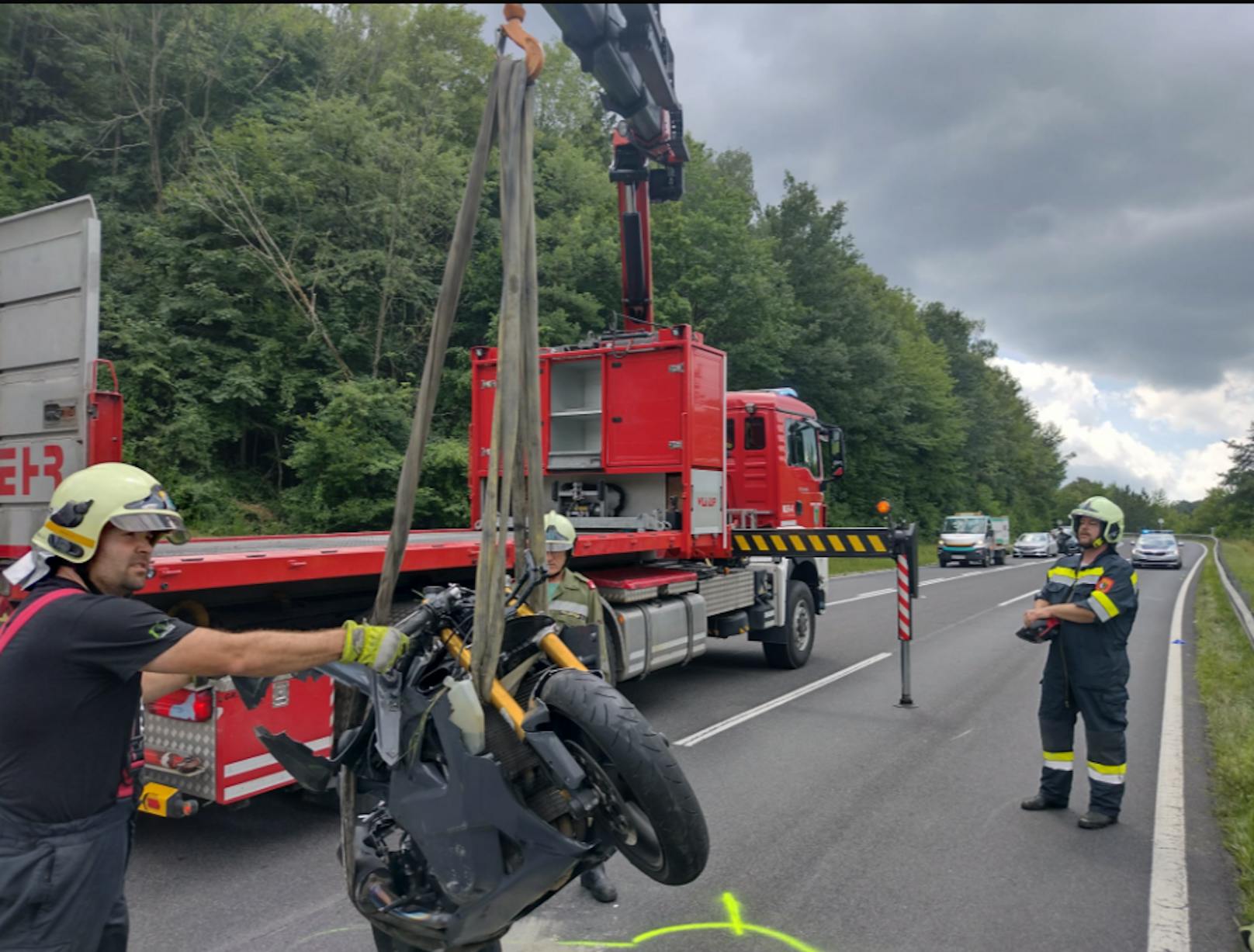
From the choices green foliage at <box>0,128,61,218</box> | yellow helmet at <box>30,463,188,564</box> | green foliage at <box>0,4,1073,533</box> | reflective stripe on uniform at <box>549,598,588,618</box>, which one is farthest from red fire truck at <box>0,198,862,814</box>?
green foliage at <box>0,128,61,218</box>

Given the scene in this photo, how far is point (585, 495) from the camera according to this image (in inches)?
367

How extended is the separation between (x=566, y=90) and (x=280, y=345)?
56.2ft

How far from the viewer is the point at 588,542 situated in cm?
717

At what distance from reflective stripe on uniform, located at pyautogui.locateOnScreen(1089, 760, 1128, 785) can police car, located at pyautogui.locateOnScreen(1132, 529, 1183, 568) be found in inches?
1389

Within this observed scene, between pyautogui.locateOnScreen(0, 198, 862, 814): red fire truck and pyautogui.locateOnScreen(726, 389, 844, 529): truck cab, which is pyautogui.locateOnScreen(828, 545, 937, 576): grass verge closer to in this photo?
pyautogui.locateOnScreen(726, 389, 844, 529): truck cab

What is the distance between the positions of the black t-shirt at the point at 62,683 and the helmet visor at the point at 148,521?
0.20m

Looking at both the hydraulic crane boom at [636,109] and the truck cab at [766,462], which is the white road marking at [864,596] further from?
the hydraulic crane boom at [636,109]

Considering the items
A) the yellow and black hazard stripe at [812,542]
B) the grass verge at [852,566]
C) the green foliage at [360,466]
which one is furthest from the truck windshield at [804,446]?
the grass verge at [852,566]

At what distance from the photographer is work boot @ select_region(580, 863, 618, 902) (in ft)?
13.5

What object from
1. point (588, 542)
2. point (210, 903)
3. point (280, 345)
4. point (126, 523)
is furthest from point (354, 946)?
point (280, 345)

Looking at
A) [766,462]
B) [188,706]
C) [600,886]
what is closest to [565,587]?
[600,886]

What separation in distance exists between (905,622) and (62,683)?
24.1ft

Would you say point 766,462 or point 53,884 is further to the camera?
point 766,462

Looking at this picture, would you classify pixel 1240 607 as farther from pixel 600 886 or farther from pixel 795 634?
pixel 600 886
